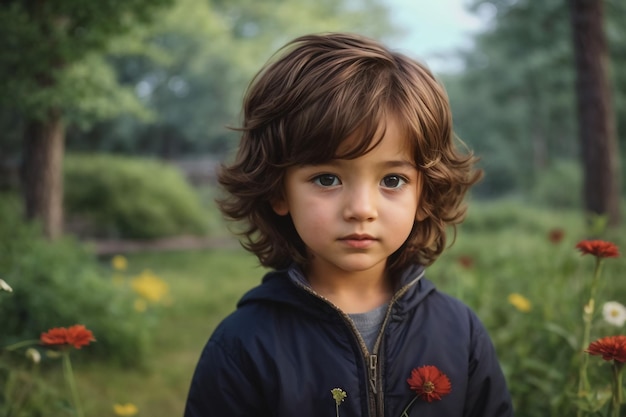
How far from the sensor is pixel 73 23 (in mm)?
4359

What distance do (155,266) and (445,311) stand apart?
6.77 metres

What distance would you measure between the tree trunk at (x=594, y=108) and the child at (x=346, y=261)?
4531 millimetres

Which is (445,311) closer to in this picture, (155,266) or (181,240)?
(155,266)

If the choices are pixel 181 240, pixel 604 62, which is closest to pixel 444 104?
pixel 604 62

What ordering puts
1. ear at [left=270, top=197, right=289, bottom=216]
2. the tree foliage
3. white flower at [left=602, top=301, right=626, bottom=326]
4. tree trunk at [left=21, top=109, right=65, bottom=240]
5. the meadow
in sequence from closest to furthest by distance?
ear at [left=270, top=197, right=289, bottom=216], white flower at [left=602, top=301, right=626, bottom=326], the meadow, tree trunk at [left=21, top=109, right=65, bottom=240], the tree foliage

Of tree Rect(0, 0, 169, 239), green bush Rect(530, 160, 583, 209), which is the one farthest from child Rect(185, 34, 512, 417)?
green bush Rect(530, 160, 583, 209)

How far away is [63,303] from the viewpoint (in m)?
3.57

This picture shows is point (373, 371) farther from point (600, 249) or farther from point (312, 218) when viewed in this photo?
point (600, 249)

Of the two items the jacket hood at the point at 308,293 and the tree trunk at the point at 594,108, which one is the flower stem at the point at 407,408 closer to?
the jacket hood at the point at 308,293

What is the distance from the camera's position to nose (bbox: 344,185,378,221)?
1393 millimetres

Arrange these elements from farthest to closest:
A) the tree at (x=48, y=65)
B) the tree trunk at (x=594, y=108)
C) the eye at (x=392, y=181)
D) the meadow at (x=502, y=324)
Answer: the tree trunk at (x=594, y=108), the tree at (x=48, y=65), the meadow at (x=502, y=324), the eye at (x=392, y=181)

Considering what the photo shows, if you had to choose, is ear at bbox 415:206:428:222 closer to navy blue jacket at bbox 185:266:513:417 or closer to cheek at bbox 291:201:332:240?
navy blue jacket at bbox 185:266:513:417

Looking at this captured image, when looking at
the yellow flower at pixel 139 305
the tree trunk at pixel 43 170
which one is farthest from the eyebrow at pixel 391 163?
the tree trunk at pixel 43 170

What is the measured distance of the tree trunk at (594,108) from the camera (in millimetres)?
5590
